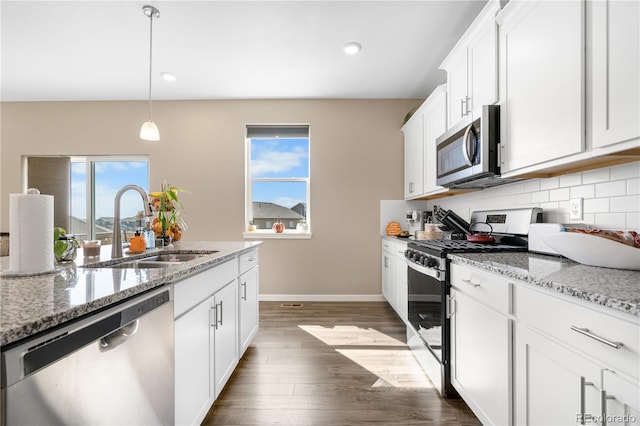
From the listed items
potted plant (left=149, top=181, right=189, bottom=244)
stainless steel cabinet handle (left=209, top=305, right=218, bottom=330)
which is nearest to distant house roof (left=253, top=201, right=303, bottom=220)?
potted plant (left=149, top=181, right=189, bottom=244)

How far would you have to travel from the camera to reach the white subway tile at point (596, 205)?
1.48m

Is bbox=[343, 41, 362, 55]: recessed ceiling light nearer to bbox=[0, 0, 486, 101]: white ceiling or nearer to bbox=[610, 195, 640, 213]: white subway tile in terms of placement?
bbox=[0, 0, 486, 101]: white ceiling

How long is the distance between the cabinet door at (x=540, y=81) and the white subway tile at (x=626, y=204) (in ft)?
1.25

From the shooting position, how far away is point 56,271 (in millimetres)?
1167

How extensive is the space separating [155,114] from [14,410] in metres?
4.14

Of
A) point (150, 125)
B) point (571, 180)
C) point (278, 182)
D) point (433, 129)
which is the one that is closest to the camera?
point (571, 180)

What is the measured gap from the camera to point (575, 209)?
1.65 m

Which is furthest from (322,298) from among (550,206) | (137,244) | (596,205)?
(596,205)

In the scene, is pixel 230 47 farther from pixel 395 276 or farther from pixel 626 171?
pixel 626 171

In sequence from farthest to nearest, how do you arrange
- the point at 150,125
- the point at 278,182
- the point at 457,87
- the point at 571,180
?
the point at 278,182 → the point at 150,125 → the point at 457,87 → the point at 571,180

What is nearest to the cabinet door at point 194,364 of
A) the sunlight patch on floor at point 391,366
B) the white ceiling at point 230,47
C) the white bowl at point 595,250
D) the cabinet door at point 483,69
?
the sunlight patch on floor at point 391,366

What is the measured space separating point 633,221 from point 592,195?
24 centimetres

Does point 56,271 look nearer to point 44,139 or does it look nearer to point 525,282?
point 525,282

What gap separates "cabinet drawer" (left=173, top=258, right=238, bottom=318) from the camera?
4.07 ft
